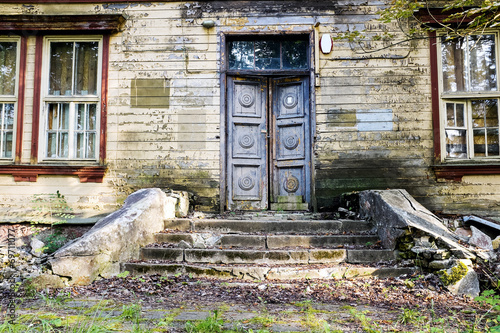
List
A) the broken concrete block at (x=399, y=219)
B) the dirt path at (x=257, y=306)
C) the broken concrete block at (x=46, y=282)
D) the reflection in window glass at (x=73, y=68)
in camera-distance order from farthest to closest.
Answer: the reflection in window glass at (x=73, y=68)
the broken concrete block at (x=399, y=219)
the broken concrete block at (x=46, y=282)
the dirt path at (x=257, y=306)

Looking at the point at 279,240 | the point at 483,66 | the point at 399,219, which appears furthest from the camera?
the point at 483,66

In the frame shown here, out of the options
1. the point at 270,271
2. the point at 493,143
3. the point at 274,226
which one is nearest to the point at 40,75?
the point at 274,226

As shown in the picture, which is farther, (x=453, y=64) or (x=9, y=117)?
(x=9, y=117)

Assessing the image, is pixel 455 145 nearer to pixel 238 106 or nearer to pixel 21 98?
pixel 238 106

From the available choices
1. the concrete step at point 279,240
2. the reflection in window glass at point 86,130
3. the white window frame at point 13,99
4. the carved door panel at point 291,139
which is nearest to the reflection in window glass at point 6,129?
the white window frame at point 13,99

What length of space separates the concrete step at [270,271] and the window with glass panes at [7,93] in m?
4.20

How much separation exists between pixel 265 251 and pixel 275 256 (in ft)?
0.40

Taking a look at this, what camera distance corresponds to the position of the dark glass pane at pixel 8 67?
22.4 feet

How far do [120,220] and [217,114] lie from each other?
276 centimetres

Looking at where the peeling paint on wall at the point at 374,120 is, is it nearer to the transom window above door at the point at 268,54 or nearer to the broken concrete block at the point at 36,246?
the transom window above door at the point at 268,54

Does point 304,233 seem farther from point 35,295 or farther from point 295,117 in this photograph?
point 35,295

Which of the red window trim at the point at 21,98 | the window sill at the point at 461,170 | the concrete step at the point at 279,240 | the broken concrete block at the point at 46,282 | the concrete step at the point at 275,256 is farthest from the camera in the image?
the red window trim at the point at 21,98

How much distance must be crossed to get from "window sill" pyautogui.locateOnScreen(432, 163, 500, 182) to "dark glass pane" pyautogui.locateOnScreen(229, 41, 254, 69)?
140 inches

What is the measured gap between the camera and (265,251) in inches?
173
